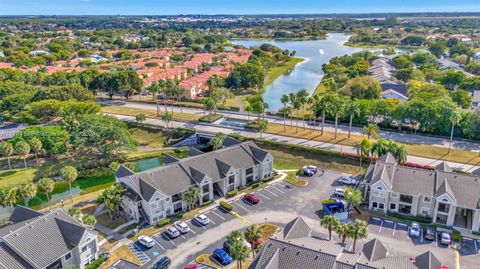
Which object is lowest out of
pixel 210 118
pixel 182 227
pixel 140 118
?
pixel 182 227

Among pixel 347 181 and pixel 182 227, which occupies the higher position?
pixel 347 181

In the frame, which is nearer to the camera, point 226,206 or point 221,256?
point 221,256

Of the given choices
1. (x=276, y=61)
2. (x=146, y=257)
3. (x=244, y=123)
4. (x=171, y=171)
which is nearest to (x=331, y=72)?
(x=276, y=61)

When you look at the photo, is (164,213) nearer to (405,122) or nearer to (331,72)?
(405,122)

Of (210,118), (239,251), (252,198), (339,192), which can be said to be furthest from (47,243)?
(210,118)

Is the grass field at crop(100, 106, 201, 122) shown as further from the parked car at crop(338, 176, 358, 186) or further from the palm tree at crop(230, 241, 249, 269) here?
the palm tree at crop(230, 241, 249, 269)

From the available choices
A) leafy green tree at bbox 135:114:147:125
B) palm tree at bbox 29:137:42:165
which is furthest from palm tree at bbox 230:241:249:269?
leafy green tree at bbox 135:114:147:125

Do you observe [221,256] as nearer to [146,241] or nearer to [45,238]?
[146,241]
